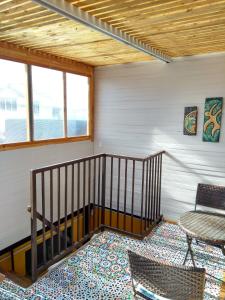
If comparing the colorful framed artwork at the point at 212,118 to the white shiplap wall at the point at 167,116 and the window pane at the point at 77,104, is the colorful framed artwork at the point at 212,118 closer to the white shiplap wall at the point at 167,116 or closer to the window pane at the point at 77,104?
the white shiplap wall at the point at 167,116

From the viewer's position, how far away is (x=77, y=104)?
16.9 feet

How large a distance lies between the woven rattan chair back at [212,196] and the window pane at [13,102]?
2901 millimetres

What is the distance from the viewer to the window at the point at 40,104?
3838 millimetres

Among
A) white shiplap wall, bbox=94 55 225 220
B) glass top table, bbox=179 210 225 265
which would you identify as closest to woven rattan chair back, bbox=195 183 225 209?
glass top table, bbox=179 210 225 265

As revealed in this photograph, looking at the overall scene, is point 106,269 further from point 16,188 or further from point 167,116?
point 167,116

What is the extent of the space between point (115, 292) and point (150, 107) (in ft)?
10.3

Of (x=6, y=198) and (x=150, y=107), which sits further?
(x=150, y=107)

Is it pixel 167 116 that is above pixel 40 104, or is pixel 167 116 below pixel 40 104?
below

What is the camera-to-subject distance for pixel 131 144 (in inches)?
195

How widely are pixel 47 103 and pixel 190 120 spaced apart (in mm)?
2551

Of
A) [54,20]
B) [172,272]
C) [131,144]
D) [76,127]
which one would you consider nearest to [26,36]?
[54,20]

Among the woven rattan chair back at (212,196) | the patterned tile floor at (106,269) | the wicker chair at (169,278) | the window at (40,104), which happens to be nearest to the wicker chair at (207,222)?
the woven rattan chair back at (212,196)

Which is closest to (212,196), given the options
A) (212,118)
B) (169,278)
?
(212,118)

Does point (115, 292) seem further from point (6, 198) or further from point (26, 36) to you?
point (26, 36)
